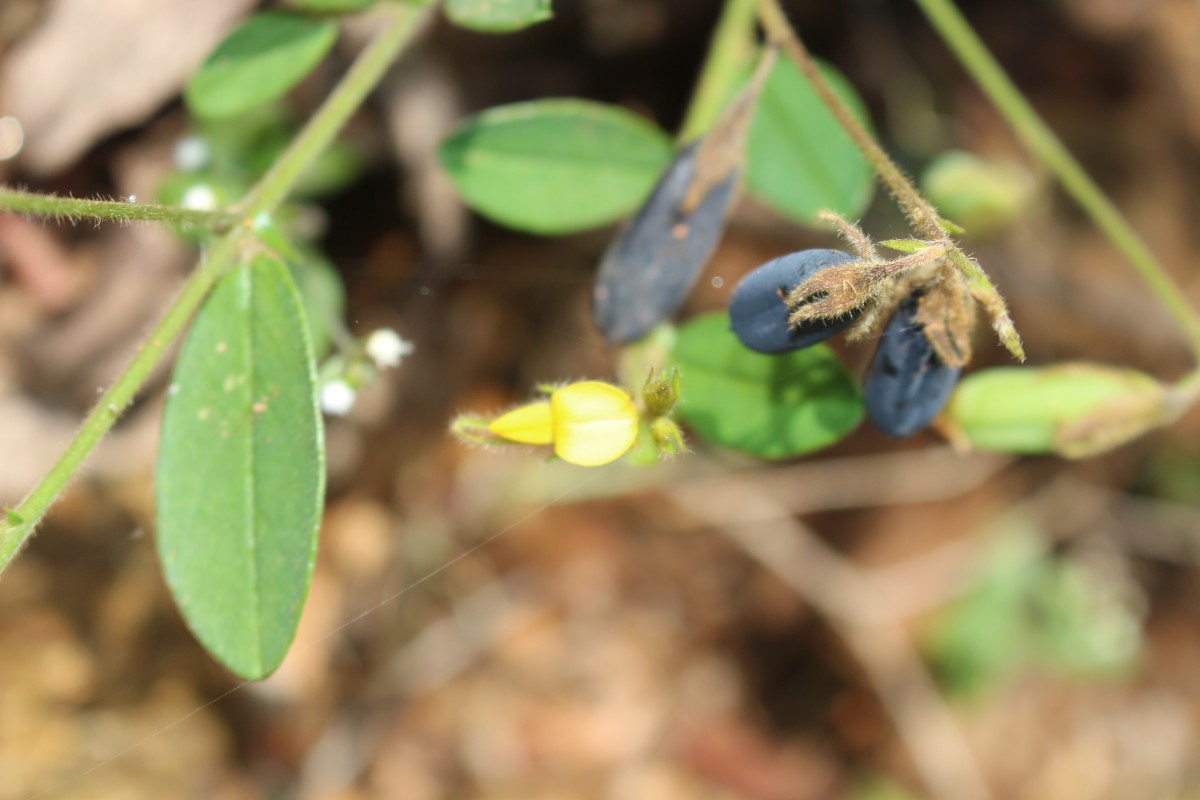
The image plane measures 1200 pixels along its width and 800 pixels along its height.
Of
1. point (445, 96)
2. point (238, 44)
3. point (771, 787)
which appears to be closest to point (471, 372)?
point (445, 96)

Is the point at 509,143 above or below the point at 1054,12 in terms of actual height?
above

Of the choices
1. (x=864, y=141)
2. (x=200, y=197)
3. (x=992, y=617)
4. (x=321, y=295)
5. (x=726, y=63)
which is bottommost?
(x=992, y=617)

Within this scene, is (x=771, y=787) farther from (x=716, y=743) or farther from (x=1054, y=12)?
(x=1054, y=12)

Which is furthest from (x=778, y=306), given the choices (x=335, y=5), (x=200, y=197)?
(x=200, y=197)

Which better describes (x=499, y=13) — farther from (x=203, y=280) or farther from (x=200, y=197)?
(x=200, y=197)

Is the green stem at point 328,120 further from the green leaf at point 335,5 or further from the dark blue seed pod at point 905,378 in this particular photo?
the dark blue seed pod at point 905,378

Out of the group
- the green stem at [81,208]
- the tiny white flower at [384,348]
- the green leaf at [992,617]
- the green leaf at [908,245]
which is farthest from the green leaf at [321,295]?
the green leaf at [992,617]

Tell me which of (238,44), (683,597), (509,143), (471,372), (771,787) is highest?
(238,44)
